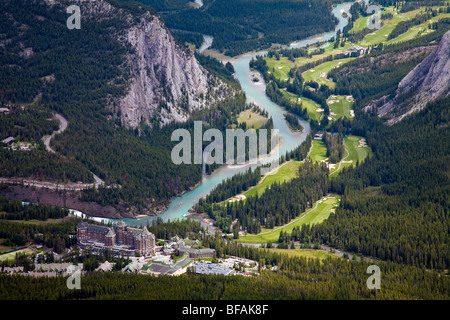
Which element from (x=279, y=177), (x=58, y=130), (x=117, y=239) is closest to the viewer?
(x=117, y=239)

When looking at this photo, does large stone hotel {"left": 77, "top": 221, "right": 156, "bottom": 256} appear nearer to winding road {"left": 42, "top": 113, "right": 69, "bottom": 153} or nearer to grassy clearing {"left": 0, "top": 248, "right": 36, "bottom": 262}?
grassy clearing {"left": 0, "top": 248, "right": 36, "bottom": 262}

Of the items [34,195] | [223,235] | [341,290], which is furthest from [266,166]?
[341,290]

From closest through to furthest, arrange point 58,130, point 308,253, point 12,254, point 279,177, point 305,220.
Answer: point 12,254
point 308,253
point 305,220
point 58,130
point 279,177

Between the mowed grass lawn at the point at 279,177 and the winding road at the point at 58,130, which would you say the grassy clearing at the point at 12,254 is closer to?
the winding road at the point at 58,130

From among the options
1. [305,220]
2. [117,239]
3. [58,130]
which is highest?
[58,130]

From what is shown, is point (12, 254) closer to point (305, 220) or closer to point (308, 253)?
point (308, 253)

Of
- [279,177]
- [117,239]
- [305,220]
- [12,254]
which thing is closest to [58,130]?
[117,239]

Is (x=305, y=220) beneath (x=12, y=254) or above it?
above
